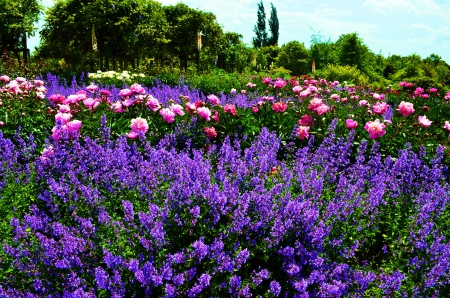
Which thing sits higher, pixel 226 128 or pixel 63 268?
pixel 226 128

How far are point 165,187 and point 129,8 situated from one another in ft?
52.5

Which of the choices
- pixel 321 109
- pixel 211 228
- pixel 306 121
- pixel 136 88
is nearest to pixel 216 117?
pixel 136 88

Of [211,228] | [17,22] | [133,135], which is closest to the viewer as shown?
[211,228]

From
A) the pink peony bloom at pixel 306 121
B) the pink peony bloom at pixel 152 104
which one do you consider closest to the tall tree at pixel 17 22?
the pink peony bloom at pixel 152 104

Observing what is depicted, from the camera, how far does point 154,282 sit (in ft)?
6.54

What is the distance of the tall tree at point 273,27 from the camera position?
53656 mm

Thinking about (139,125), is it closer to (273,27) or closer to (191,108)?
(191,108)

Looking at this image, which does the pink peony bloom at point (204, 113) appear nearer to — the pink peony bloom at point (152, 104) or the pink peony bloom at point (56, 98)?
the pink peony bloom at point (152, 104)

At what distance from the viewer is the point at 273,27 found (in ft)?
177

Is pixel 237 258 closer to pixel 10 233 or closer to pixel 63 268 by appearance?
pixel 63 268

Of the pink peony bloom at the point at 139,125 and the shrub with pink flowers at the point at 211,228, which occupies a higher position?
the pink peony bloom at the point at 139,125

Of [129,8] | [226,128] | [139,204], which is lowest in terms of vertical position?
[139,204]

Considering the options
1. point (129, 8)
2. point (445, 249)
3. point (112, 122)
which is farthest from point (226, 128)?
point (129, 8)

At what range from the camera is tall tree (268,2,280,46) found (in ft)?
176
